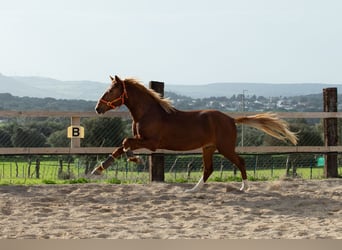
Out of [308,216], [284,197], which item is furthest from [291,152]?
[308,216]

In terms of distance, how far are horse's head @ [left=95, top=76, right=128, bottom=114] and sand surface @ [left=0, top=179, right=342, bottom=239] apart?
1.15m

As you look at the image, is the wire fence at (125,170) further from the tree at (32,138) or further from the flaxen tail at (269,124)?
the tree at (32,138)

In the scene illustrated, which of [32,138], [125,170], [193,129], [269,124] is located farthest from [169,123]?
[32,138]

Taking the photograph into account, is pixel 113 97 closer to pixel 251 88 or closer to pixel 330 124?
pixel 330 124

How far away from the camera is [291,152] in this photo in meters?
9.62

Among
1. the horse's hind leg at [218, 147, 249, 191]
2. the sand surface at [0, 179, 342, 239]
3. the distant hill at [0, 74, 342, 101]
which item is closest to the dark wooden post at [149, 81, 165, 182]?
the sand surface at [0, 179, 342, 239]

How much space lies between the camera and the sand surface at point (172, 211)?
4730 millimetres

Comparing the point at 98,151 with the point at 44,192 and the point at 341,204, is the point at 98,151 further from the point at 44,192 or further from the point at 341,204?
the point at 341,204

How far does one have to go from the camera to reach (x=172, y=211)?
19.7 ft

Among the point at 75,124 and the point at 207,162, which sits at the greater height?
the point at 75,124

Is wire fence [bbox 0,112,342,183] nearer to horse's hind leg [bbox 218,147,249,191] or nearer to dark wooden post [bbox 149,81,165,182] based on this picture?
dark wooden post [bbox 149,81,165,182]

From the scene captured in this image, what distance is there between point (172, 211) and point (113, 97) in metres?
2.30

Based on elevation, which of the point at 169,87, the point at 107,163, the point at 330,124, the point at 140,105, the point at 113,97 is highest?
the point at 169,87

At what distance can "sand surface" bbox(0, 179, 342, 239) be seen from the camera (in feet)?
15.5
